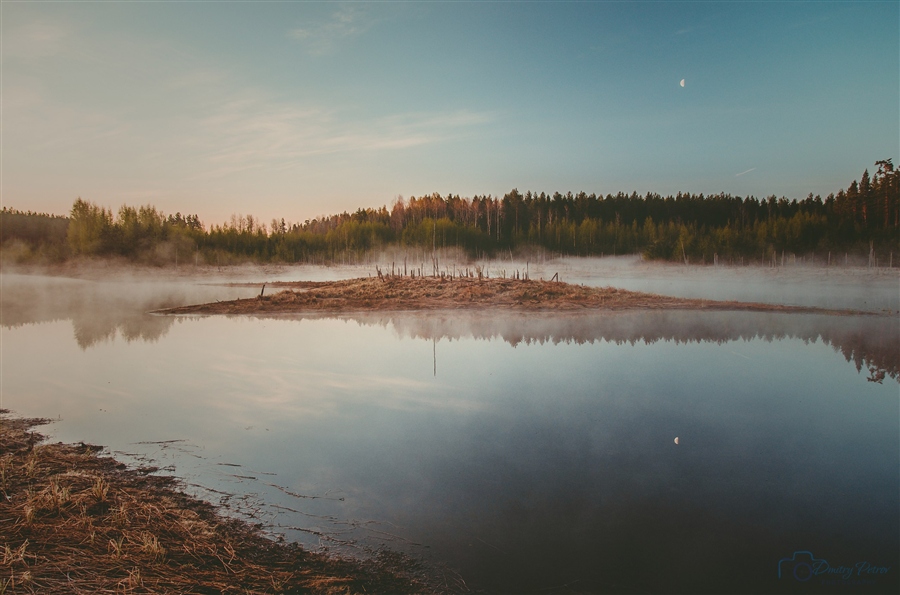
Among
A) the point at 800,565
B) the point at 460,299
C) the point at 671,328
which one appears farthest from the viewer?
the point at 460,299

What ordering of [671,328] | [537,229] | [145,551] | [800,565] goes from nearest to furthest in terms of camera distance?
[145,551] < [800,565] < [671,328] < [537,229]

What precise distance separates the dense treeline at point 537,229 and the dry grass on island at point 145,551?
21.6 metres

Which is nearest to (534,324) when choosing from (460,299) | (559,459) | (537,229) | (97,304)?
(460,299)

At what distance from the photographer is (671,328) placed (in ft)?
56.5

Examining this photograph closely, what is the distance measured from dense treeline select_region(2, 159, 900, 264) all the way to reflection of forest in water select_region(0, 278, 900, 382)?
137 inches

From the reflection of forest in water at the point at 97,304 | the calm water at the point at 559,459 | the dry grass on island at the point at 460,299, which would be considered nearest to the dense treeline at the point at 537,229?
the reflection of forest in water at the point at 97,304

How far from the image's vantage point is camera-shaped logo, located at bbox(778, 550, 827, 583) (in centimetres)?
473

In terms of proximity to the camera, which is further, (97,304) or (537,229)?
(537,229)

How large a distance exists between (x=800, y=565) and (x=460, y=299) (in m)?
19.7

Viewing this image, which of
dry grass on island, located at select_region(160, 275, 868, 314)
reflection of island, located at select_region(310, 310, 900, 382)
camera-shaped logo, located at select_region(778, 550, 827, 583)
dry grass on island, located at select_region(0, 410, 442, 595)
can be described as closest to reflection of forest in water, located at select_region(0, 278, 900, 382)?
reflection of island, located at select_region(310, 310, 900, 382)

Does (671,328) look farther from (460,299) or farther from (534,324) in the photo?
(460,299)

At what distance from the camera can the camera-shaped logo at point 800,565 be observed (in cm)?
473

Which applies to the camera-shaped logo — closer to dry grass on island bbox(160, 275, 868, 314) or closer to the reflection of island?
the reflection of island

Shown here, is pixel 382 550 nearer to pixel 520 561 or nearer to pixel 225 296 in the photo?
pixel 520 561
